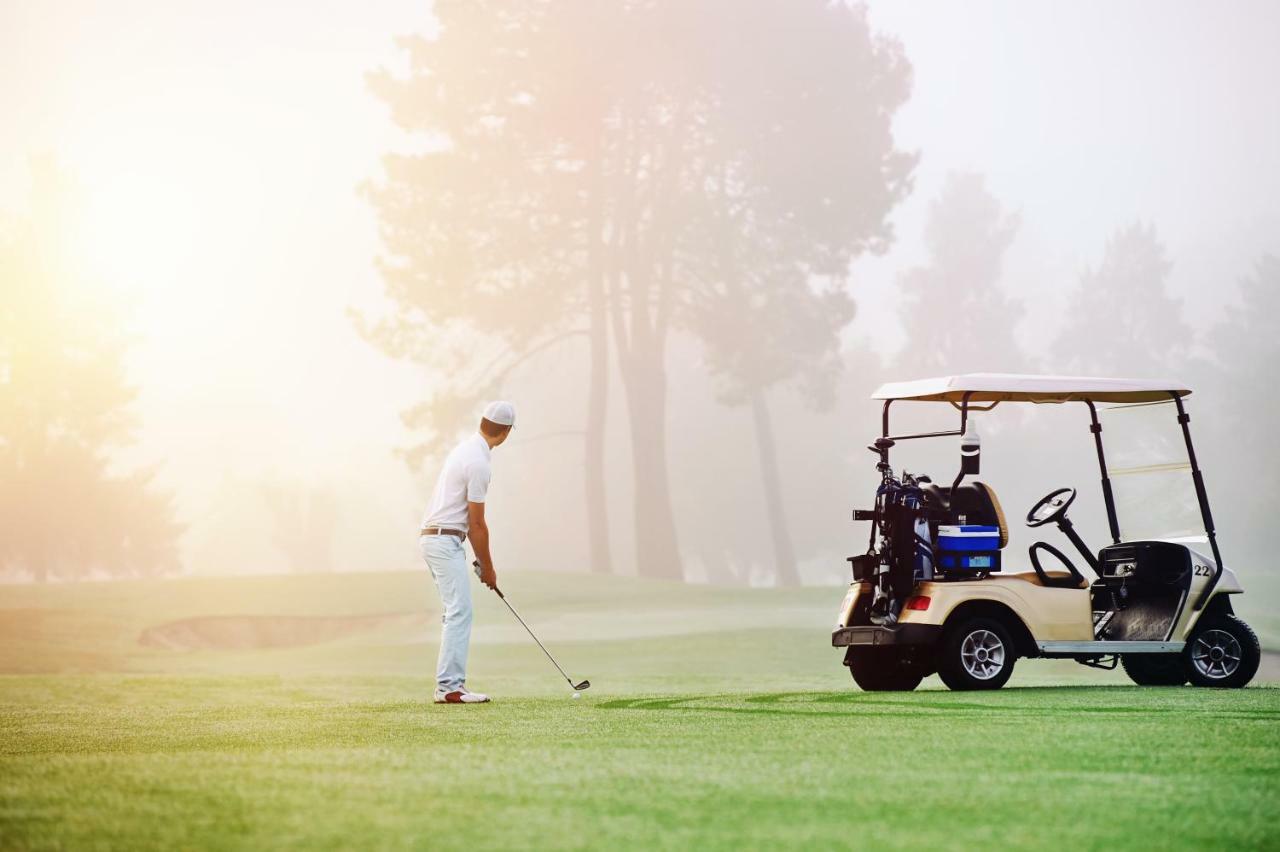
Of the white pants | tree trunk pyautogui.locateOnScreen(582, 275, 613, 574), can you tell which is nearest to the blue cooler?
the white pants

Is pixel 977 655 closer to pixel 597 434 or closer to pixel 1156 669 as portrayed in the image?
pixel 1156 669

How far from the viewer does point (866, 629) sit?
10.7 m

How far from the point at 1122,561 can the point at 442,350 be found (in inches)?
1174

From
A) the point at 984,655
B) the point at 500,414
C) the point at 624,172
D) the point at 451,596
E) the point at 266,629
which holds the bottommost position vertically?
the point at 984,655

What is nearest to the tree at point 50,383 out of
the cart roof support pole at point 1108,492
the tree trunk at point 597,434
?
the tree trunk at point 597,434

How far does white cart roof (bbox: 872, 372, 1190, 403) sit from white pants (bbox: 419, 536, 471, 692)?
10.3 feet

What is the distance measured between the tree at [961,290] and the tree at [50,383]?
30.3m

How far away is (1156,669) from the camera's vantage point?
38.1ft

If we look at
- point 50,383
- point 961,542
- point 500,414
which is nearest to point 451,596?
point 500,414

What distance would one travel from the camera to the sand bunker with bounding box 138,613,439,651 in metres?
25.4

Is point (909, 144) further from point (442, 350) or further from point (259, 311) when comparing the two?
point (259, 311)

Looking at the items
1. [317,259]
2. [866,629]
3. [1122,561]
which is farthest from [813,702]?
[317,259]

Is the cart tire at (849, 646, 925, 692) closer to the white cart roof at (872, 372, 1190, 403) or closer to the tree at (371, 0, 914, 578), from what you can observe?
the white cart roof at (872, 372, 1190, 403)

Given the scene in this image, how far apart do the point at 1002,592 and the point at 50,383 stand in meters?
44.4
